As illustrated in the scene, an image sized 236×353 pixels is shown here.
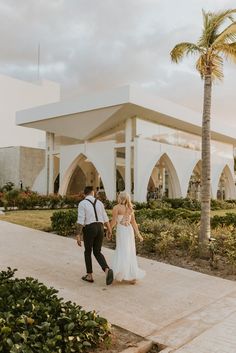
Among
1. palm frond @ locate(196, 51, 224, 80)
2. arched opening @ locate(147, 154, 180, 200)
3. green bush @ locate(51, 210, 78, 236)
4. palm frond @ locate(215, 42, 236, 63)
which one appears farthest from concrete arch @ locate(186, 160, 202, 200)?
palm frond @ locate(215, 42, 236, 63)

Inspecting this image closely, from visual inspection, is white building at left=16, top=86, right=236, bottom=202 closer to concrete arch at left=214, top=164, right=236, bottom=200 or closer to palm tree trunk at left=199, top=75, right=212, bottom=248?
concrete arch at left=214, top=164, right=236, bottom=200

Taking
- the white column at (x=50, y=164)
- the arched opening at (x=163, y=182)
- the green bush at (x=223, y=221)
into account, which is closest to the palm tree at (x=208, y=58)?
the green bush at (x=223, y=221)

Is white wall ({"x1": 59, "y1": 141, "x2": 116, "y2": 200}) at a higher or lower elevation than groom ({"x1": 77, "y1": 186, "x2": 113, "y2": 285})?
higher

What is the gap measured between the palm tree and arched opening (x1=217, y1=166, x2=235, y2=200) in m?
28.3

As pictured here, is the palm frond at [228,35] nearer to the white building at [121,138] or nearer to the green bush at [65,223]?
the green bush at [65,223]

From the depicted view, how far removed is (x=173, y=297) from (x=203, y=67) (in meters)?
5.91

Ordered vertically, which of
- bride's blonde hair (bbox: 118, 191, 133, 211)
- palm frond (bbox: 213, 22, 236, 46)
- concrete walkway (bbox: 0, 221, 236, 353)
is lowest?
concrete walkway (bbox: 0, 221, 236, 353)

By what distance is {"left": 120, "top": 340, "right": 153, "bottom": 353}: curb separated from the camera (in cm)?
416

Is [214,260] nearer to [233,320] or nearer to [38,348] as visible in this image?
[233,320]

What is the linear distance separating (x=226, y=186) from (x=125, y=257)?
33.8 metres

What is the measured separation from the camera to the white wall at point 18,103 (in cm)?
4166

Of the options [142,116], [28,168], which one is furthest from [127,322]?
[28,168]

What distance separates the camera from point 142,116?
24.8 meters

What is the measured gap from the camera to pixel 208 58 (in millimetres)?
9508
